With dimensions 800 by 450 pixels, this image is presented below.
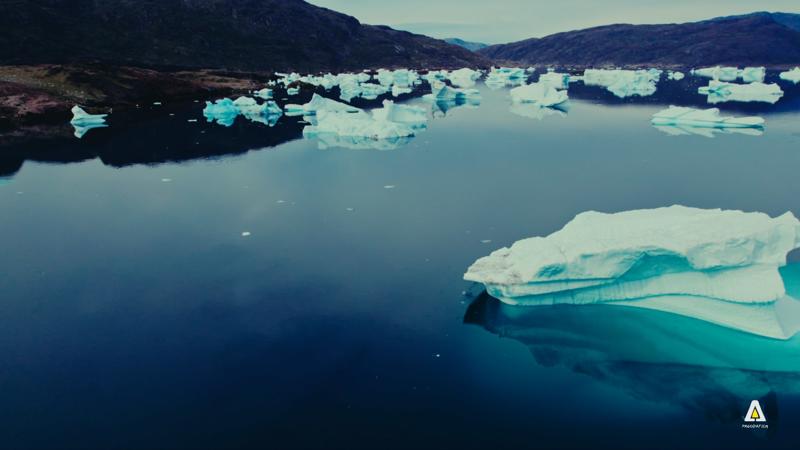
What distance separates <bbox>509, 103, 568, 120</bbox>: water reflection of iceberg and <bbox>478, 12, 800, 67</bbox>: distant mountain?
90.0 metres

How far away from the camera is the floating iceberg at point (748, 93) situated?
41438 millimetres

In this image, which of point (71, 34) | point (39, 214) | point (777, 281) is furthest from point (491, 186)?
point (71, 34)

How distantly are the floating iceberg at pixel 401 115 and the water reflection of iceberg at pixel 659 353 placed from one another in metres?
18.7

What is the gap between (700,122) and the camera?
27578mm

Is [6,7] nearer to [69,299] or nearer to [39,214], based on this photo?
[39,214]

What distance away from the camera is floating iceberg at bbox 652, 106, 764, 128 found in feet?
87.5

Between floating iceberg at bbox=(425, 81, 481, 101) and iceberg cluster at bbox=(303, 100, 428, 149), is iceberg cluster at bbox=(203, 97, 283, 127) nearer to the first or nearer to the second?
iceberg cluster at bbox=(303, 100, 428, 149)

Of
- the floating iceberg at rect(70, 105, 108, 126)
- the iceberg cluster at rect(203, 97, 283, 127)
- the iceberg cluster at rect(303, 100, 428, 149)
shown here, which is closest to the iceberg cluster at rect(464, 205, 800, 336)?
the iceberg cluster at rect(303, 100, 428, 149)

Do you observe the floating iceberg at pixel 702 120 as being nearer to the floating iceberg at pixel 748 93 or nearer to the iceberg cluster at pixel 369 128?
the iceberg cluster at pixel 369 128

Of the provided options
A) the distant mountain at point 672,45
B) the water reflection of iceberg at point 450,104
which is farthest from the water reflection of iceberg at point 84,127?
the distant mountain at point 672,45

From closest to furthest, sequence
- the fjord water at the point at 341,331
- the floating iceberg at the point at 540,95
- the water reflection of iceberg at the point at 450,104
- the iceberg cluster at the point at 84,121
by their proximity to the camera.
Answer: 1. the fjord water at the point at 341,331
2. the iceberg cluster at the point at 84,121
3. the water reflection of iceberg at the point at 450,104
4. the floating iceberg at the point at 540,95

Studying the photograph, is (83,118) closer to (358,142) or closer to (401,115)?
(358,142)

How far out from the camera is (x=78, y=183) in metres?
17.9

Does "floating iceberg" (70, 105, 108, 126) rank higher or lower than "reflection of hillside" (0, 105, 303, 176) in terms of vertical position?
higher
